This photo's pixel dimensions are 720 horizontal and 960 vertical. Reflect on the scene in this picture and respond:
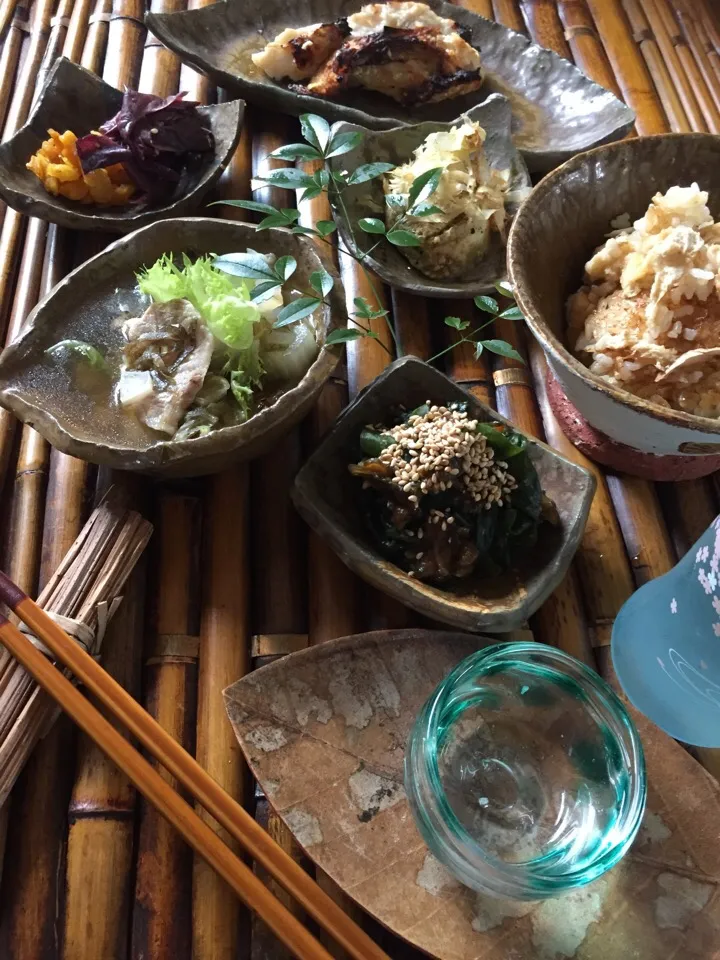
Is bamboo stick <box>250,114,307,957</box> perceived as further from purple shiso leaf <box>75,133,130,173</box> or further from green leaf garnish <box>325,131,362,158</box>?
purple shiso leaf <box>75,133,130,173</box>

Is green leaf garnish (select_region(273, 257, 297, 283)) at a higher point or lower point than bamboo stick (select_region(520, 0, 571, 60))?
lower

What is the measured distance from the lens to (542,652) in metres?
1.09

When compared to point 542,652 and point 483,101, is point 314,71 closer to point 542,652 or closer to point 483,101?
point 483,101

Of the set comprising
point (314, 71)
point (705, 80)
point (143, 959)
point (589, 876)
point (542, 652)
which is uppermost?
point (314, 71)

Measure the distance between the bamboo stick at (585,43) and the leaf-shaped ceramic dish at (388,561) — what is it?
1.32m

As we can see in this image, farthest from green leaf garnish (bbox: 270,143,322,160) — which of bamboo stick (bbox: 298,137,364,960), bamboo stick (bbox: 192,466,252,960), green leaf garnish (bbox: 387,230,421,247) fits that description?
bamboo stick (bbox: 298,137,364,960)

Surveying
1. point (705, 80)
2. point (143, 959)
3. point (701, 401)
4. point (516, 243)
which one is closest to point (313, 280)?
point (516, 243)

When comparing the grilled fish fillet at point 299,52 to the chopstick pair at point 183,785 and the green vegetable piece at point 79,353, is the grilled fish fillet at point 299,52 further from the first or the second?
the chopstick pair at point 183,785

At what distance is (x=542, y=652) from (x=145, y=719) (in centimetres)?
63

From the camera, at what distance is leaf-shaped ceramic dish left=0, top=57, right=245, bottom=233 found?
1.62 m

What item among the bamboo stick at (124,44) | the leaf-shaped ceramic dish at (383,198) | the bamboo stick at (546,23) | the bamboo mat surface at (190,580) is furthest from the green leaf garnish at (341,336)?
the bamboo stick at (546,23)

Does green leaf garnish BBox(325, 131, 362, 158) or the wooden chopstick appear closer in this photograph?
the wooden chopstick

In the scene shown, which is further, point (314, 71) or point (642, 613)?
point (314, 71)

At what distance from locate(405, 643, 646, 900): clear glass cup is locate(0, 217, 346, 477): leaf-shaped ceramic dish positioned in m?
0.56
